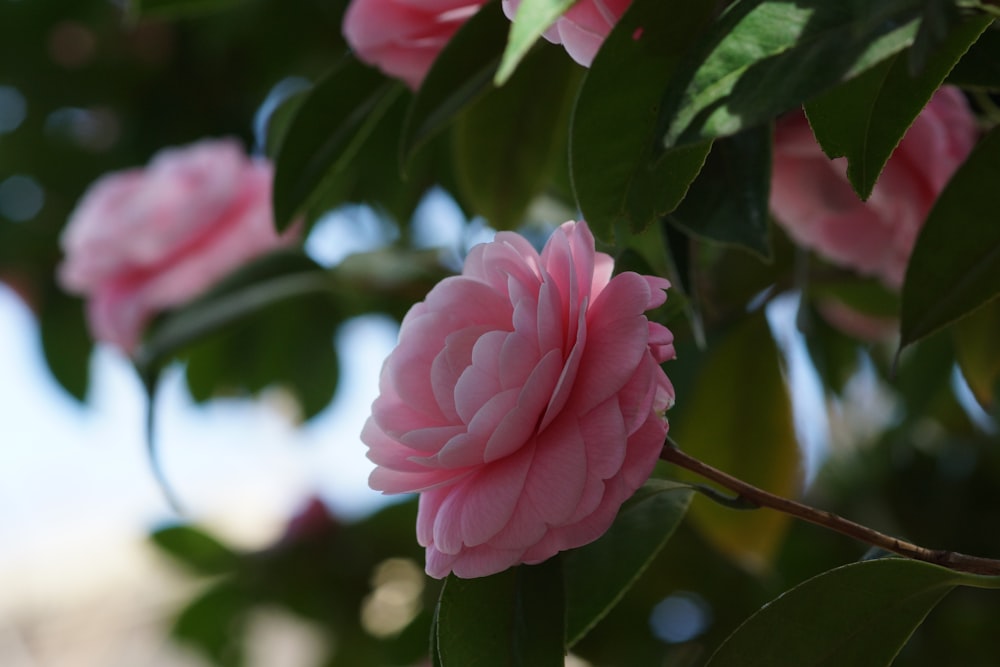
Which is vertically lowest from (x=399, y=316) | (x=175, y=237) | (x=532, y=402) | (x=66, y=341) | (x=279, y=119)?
(x=66, y=341)

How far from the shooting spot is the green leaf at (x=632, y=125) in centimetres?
26

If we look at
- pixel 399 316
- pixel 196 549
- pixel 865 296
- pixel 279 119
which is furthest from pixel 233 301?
pixel 196 549

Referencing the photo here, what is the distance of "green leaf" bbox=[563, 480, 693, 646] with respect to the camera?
31 cm

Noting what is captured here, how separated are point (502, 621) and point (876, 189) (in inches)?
7.5

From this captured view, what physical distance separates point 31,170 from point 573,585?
0.88 m

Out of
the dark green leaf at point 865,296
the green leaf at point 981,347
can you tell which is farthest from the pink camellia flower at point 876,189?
the dark green leaf at point 865,296

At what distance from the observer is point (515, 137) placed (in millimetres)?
477

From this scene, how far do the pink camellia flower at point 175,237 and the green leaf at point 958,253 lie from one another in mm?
463

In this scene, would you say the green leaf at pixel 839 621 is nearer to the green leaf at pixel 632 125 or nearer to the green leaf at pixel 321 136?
the green leaf at pixel 632 125

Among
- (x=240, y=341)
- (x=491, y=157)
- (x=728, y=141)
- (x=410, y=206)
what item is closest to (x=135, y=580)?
(x=240, y=341)

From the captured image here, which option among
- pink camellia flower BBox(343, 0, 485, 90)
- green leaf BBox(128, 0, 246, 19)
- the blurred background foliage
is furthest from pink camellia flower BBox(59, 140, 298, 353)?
pink camellia flower BBox(343, 0, 485, 90)

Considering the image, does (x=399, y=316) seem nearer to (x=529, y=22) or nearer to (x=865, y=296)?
(x=865, y=296)

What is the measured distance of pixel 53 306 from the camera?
106cm

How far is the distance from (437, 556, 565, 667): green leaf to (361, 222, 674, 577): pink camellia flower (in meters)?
0.02
